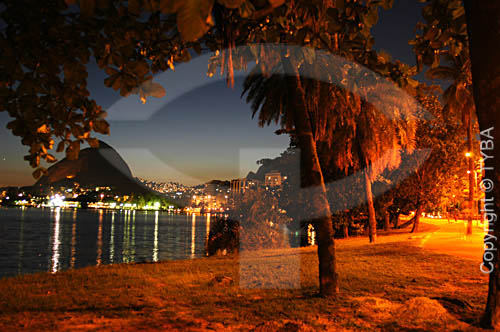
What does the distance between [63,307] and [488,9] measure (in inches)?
342

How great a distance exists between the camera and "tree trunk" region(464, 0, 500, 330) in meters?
5.60

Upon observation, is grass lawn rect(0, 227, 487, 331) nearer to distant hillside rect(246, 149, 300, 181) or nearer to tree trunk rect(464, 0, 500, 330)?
tree trunk rect(464, 0, 500, 330)

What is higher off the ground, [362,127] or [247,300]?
[362,127]

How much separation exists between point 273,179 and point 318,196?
72.6ft

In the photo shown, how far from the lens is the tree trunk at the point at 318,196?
26.9ft

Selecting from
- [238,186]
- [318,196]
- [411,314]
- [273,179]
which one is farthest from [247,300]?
[273,179]

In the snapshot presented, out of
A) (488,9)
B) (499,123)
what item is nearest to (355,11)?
(488,9)

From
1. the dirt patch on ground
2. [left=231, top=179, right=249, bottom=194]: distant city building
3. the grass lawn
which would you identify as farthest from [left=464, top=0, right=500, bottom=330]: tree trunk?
[left=231, top=179, right=249, bottom=194]: distant city building

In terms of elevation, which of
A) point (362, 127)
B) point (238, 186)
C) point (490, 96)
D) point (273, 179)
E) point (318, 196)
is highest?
point (362, 127)

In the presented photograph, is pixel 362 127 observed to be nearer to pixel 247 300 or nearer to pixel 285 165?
pixel 285 165

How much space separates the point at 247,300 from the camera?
794cm

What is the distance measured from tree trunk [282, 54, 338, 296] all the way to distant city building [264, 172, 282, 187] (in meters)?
20.5

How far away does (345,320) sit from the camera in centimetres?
641

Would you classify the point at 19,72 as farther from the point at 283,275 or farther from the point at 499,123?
the point at 283,275
